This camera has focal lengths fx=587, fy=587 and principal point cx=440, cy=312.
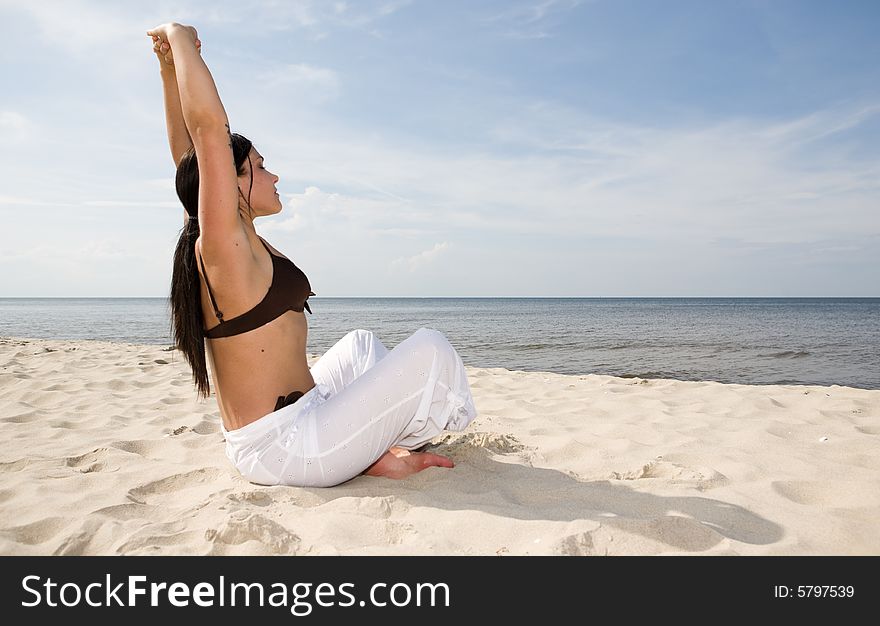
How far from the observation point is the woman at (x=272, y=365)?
8.11 feet

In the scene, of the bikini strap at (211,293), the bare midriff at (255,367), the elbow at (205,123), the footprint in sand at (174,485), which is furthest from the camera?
the footprint in sand at (174,485)

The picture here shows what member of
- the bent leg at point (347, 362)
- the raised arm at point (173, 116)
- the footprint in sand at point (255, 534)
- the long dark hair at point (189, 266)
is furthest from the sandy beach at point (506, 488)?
the raised arm at point (173, 116)

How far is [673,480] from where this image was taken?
283 centimetres

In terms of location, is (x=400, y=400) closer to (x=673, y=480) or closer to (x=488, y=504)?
(x=488, y=504)

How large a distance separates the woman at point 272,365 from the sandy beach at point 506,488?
0.20 meters

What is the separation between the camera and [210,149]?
222 cm

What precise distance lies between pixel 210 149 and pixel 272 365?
0.95 meters

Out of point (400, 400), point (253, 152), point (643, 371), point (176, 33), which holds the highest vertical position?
point (176, 33)

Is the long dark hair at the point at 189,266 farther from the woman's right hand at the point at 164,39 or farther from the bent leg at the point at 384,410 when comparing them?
the bent leg at the point at 384,410

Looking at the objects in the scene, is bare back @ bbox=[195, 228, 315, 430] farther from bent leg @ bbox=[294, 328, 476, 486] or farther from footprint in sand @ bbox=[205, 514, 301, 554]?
footprint in sand @ bbox=[205, 514, 301, 554]

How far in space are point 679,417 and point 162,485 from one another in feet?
11.2

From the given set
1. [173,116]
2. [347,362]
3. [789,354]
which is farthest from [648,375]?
[173,116]
